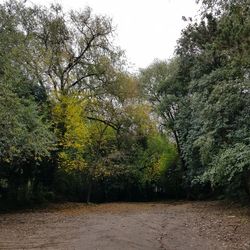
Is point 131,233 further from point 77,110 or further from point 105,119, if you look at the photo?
point 105,119

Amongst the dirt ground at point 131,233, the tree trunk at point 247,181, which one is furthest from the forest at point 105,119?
the dirt ground at point 131,233

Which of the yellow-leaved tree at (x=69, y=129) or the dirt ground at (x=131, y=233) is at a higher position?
the yellow-leaved tree at (x=69, y=129)

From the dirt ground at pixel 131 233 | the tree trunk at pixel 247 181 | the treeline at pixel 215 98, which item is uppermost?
the treeline at pixel 215 98

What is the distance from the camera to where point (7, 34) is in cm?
1377

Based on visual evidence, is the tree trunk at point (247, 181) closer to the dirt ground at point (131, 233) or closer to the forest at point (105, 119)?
the forest at point (105, 119)

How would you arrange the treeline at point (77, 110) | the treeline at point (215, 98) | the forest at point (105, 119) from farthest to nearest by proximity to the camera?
the treeline at point (77, 110) < the forest at point (105, 119) < the treeline at point (215, 98)

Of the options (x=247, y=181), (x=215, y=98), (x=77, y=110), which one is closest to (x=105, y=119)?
(x=77, y=110)

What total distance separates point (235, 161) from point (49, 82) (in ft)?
45.1

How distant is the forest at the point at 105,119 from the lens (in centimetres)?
1745

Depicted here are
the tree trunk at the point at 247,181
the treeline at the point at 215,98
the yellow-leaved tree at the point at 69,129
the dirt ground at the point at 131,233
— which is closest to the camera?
the treeline at the point at 215,98

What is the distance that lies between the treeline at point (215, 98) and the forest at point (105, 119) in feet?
0.27

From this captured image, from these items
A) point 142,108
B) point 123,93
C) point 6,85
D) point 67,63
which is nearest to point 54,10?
point 67,63

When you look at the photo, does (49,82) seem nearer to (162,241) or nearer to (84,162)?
(84,162)

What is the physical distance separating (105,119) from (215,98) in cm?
1012
